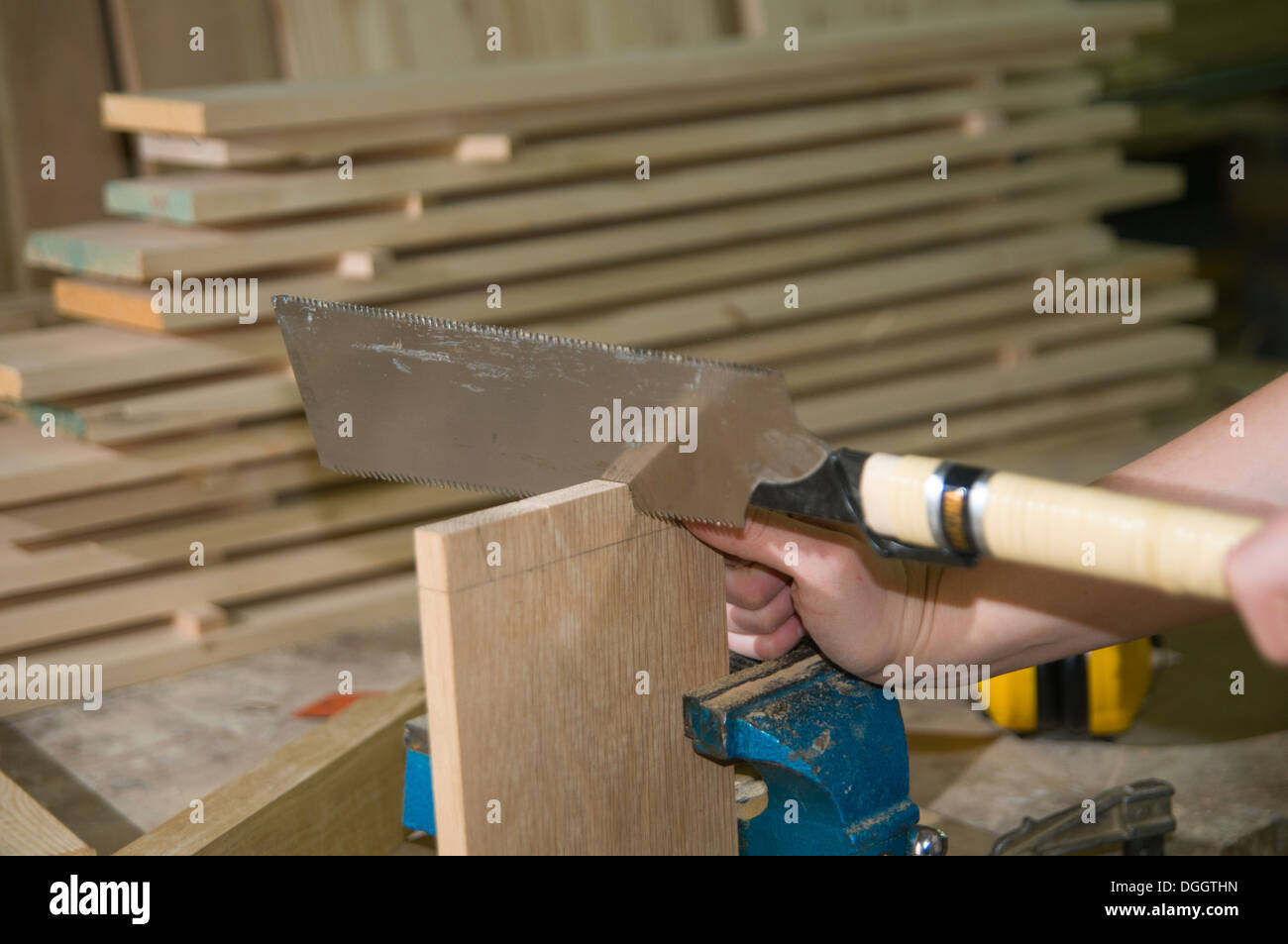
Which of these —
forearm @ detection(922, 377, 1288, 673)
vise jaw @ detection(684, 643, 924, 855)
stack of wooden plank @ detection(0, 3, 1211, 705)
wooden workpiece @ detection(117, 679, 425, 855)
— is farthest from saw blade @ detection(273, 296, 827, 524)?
stack of wooden plank @ detection(0, 3, 1211, 705)

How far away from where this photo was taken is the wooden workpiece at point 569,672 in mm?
1386

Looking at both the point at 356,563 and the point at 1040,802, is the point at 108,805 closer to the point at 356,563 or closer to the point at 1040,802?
the point at 356,563

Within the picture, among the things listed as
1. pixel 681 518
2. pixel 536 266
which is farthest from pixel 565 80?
pixel 681 518

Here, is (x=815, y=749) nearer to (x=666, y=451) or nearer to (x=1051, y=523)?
(x=666, y=451)

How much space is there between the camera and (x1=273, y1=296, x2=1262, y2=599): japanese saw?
3.84 ft

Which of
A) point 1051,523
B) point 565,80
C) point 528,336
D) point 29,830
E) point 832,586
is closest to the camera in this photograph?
point 1051,523

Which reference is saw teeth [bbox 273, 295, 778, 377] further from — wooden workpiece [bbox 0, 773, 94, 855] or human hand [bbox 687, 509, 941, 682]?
wooden workpiece [bbox 0, 773, 94, 855]

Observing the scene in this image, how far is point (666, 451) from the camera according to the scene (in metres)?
1.45

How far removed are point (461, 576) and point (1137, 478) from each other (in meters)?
0.76

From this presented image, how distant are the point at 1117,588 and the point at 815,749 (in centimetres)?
39

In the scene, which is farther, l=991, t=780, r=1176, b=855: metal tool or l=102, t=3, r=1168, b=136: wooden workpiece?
l=102, t=3, r=1168, b=136: wooden workpiece

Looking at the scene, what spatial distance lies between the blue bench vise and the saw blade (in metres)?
0.26

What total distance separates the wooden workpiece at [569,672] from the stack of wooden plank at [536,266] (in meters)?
1.56

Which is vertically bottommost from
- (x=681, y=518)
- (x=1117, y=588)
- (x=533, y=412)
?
(x=1117, y=588)
